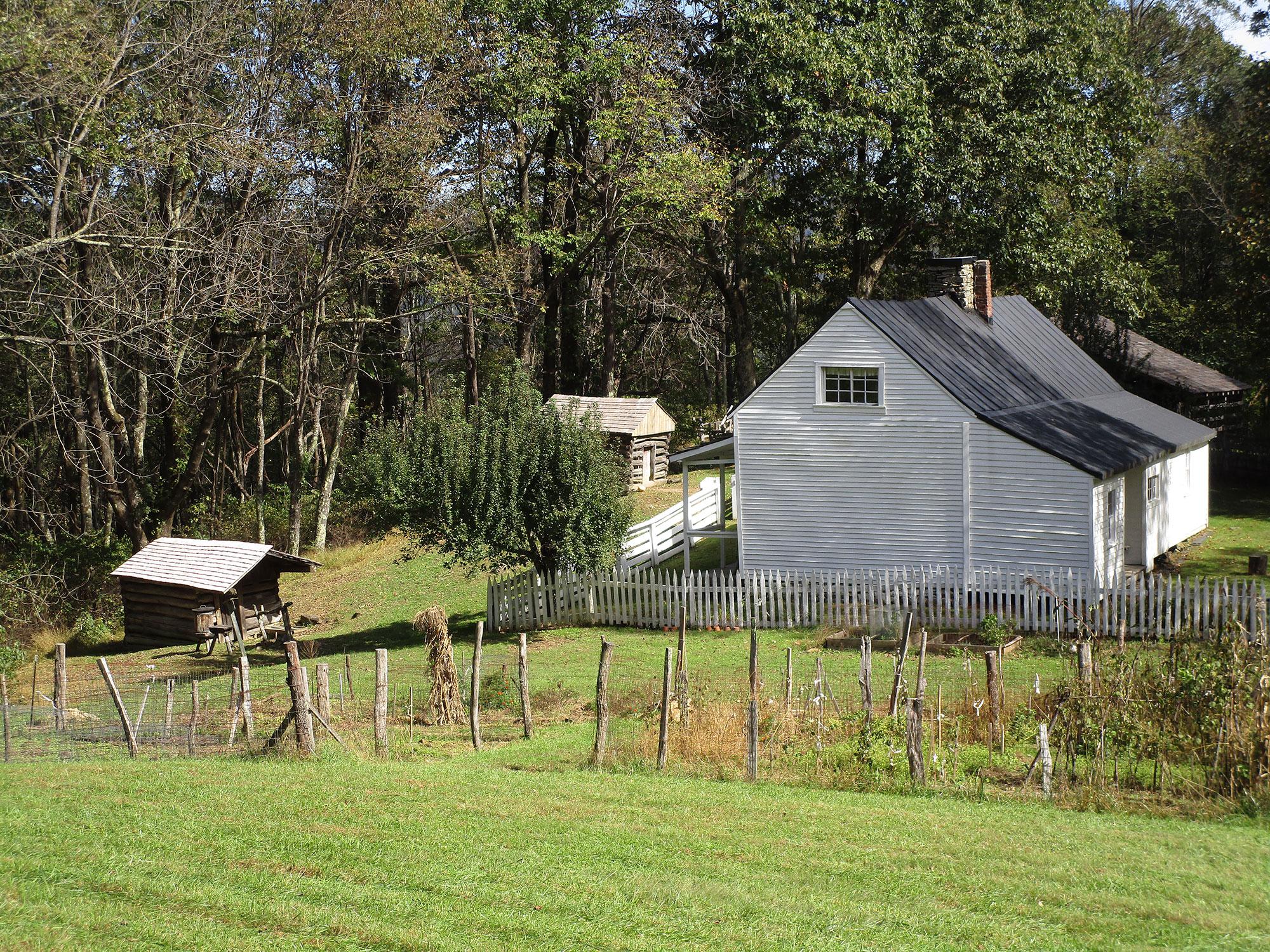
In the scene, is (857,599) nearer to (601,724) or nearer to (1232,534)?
(601,724)

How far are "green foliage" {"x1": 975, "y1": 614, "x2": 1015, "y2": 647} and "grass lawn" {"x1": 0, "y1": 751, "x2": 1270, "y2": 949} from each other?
31.8ft

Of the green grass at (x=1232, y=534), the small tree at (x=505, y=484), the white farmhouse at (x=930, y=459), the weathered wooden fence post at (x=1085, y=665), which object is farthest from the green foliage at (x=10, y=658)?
the green grass at (x=1232, y=534)

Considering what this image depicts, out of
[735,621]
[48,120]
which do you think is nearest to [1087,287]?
[735,621]

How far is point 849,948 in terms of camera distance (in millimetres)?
7902

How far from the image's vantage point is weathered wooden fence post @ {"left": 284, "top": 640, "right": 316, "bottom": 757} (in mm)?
13555

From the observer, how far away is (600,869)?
9.55m

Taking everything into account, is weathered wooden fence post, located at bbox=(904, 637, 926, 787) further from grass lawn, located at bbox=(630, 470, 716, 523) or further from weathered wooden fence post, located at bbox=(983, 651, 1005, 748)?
grass lawn, located at bbox=(630, 470, 716, 523)

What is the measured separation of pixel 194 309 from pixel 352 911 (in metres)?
21.4

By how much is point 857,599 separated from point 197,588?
590 inches

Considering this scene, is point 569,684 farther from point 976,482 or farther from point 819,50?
point 819,50

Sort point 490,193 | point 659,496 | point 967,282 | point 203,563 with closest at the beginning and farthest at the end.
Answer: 1. point 203,563
2. point 967,282
3. point 659,496
4. point 490,193

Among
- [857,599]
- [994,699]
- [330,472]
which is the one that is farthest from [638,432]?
[994,699]

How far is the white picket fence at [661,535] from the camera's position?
28.8m

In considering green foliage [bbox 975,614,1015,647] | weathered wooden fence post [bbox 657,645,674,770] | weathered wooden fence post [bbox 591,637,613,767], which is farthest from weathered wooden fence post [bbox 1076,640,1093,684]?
green foliage [bbox 975,614,1015,647]
